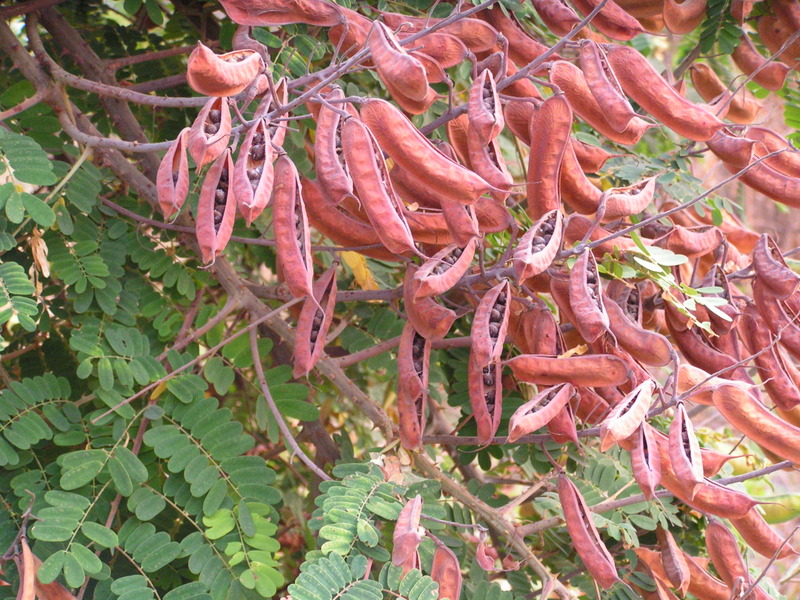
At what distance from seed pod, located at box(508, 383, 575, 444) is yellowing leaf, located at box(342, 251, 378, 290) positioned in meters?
0.60

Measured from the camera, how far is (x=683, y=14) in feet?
5.50

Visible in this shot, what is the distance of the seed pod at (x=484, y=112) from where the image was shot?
109cm

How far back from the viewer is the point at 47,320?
1.54 m

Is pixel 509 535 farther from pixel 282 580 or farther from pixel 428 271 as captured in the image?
pixel 428 271

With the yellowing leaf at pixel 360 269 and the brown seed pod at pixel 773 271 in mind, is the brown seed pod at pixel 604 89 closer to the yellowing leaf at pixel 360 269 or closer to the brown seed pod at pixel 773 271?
the brown seed pod at pixel 773 271

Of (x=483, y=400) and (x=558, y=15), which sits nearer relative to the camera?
(x=483, y=400)

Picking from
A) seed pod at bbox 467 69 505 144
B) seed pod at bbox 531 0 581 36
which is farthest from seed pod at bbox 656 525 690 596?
seed pod at bbox 531 0 581 36

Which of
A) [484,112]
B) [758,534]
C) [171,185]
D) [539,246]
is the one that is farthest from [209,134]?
[758,534]

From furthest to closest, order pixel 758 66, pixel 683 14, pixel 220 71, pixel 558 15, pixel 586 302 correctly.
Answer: pixel 758 66 < pixel 683 14 < pixel 558 15 < pixel 586 302 < pixel 220 71

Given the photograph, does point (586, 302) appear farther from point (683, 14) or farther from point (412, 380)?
Result: point (683, 14)

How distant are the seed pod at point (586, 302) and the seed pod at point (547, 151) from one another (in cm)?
13

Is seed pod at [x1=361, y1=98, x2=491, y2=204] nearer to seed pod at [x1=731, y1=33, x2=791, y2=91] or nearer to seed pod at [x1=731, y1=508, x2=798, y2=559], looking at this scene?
seed pod at [x1=731, y1=508, x2=798, y2=559]

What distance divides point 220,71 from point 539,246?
54 cm

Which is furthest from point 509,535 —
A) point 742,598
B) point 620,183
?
point 620,183
